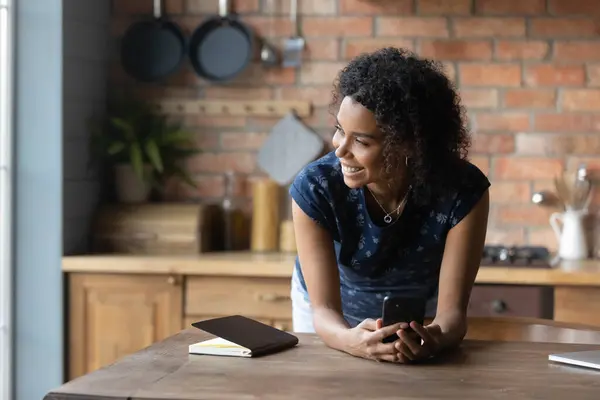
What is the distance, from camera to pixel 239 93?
12.0 feet

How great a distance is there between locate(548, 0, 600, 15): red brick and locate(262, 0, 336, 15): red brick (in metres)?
0.83

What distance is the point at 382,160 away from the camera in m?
1.92

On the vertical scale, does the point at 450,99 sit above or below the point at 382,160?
above

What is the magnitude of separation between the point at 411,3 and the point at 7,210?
167 cm

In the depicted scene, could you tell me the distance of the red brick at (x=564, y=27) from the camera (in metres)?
3.47

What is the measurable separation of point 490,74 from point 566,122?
1.10ft

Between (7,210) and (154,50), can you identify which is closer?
(7,210)

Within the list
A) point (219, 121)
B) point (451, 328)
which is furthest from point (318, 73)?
point (451, 328)

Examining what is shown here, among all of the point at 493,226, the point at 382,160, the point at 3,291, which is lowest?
the point at 3,291

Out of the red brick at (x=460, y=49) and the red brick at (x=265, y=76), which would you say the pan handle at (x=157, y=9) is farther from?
the red brick at (x=460, y=49)

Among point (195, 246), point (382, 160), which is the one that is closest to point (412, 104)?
point (382, 160)

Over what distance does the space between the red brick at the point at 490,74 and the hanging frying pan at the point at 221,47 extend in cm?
83

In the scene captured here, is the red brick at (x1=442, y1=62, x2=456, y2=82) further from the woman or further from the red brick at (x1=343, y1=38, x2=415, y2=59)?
the woman

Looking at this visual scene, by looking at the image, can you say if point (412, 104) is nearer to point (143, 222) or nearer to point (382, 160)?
point (382, 160)
